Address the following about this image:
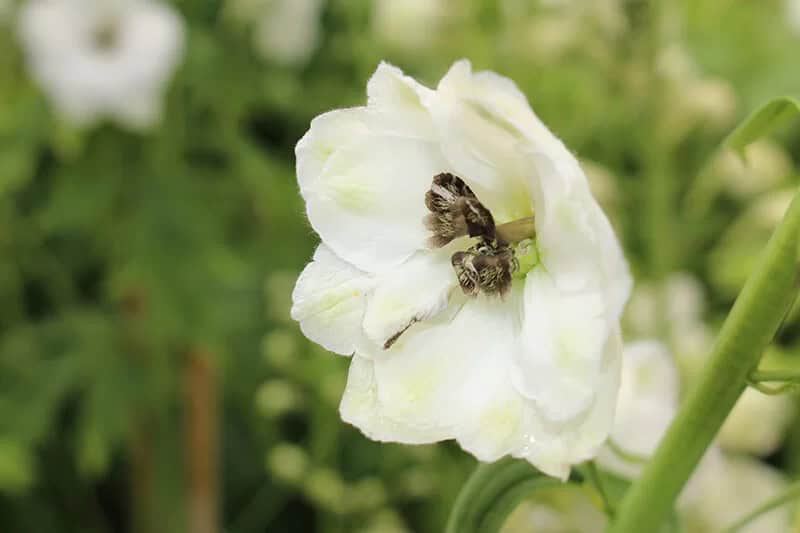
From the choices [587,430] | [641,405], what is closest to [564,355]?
[587,430]

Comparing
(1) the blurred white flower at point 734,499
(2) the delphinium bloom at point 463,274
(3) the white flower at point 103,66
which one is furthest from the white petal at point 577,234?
(3) the white flower at point 103,66

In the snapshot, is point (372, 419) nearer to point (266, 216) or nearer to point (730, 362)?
point (730, 362)

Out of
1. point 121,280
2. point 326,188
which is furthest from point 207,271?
point 326,188

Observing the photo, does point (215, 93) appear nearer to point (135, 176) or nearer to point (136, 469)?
point (135, 176)

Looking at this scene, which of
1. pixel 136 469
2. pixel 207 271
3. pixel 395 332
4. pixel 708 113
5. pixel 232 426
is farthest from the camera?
pixel 232 426

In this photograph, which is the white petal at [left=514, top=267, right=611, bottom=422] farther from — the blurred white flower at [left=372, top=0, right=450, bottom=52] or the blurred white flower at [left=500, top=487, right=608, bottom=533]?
the blurred white flower at [left=372, top=0, right=450, bottom=52]
